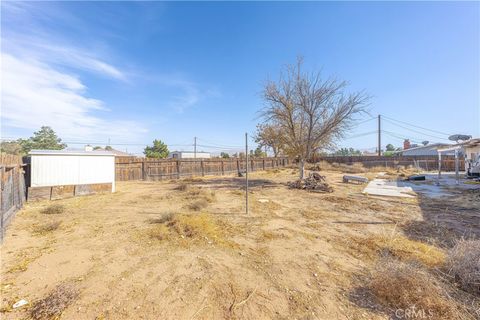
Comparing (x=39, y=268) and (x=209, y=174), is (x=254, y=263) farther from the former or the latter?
(x=209, y=174)

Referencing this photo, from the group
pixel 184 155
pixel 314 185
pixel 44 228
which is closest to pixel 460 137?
pixel 314 185

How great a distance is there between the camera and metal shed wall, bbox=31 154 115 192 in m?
7.95

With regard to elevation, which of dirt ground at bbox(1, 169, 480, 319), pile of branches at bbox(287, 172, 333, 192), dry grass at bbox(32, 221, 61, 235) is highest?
pile of branches at bbox(287, 172, 333, 192)

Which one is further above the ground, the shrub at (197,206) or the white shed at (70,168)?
the white shed at (70,168)

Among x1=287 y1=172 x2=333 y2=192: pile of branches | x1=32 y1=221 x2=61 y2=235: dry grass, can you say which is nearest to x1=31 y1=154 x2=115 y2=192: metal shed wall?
x1=32 y1=221 x2=61 y2=235: dry grass

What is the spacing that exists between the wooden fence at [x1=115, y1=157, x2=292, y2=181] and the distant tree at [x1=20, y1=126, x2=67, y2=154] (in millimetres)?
24328

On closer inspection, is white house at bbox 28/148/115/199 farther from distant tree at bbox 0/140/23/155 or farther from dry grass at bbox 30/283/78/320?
distant tree at bbox 0/140/23/155

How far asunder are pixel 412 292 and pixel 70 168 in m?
10.7

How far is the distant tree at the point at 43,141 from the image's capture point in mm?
29453

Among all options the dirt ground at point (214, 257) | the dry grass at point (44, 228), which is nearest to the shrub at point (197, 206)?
the dirt ground at point (214, 257)

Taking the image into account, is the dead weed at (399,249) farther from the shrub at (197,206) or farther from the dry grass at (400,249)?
the shrub at (197,206)

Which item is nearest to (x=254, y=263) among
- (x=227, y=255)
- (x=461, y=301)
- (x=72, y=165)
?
(x=227, y=255)

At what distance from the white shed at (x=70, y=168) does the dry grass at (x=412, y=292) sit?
1031cm

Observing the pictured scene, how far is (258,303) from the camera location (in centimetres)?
244
